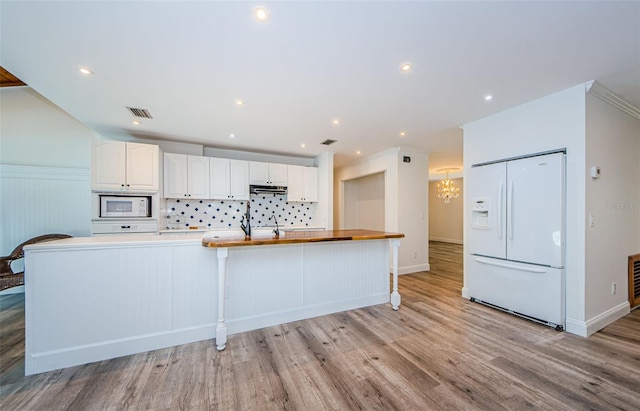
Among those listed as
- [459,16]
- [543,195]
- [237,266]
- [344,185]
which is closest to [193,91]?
[237,266]

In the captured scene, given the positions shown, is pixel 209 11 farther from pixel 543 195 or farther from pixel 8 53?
pixel 543 195

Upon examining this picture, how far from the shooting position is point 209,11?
1466 millimetres

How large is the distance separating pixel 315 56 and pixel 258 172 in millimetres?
3159

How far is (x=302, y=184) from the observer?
514 centimetres

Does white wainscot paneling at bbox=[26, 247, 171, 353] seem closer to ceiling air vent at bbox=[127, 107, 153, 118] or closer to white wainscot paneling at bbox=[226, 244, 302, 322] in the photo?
white wainscot paneling at bbox=[226, 244, 302, 322]

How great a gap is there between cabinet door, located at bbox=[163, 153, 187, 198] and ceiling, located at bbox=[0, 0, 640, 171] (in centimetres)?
99

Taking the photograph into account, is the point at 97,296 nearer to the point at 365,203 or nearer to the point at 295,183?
the point at 295,183

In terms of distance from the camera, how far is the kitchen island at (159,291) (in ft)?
6.07

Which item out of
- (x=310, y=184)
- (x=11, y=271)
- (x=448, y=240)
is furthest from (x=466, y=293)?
(x=448, y=240)

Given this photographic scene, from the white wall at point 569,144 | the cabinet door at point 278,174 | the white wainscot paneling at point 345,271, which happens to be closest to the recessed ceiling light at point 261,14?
the white wainscot paneling at point 345,271

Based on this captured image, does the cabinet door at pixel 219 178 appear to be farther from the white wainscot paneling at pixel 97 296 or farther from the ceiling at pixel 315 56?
the white wainscot paneling at pixel 97 296

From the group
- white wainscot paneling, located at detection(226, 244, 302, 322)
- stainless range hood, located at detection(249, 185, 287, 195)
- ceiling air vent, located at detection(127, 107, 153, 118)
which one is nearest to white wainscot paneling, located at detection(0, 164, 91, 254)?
ceiling air vent, located at detection(127, 107, 153, 118)

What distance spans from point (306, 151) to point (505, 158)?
335cm

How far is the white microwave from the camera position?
3.52 metres
